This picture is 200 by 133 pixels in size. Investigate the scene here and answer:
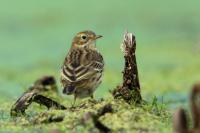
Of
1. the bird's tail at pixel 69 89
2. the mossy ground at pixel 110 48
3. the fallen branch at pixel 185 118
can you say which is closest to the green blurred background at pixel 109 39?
the mossy ground at pixel 110 48

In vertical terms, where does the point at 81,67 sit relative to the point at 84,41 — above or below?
below

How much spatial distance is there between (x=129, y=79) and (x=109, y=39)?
1064cm

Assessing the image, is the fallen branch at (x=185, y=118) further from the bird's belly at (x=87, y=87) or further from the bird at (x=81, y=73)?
the bird's belly at (x=87, y=87)

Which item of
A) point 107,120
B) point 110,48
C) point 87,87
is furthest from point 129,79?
point 110,48

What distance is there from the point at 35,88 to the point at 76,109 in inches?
116

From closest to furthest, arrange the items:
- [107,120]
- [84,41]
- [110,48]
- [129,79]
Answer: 1. [107,120]
2. [129,79]
3. [84,41]
4. [110,48]

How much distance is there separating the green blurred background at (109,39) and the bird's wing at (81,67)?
1.47 meters

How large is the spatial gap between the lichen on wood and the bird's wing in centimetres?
133

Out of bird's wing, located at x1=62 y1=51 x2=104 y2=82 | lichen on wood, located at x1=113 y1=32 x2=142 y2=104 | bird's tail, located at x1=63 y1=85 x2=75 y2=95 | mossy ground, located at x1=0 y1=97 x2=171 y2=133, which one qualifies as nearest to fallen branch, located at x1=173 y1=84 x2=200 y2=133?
mossy ground, located at x1=0 y1=97 x2=171 y2=133

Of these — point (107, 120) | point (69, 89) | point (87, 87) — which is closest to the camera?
point (107, 120)

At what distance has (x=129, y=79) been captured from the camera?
720 centimetres

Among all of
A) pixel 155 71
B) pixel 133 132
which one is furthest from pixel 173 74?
pixel 133 132

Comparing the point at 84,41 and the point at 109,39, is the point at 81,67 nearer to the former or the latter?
the point at 84,41

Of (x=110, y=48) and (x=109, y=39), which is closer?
(x=110, y=48)
